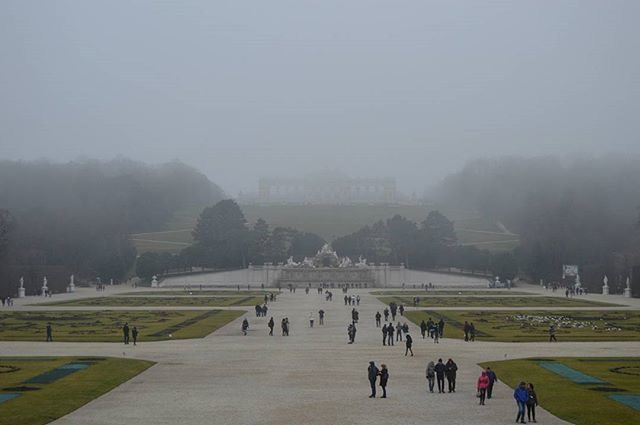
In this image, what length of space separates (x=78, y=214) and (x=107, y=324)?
78.4 m

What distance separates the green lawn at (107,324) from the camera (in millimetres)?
35094

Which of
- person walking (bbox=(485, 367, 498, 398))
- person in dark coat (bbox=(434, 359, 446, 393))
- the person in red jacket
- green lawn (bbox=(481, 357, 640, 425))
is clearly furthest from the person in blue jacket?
person in dark coat (bbox=(434, 359, 446, 393))

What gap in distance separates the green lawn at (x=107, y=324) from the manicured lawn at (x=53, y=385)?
7.43 meters

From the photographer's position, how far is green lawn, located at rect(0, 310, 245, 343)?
35094 mm

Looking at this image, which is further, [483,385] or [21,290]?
[21,290]

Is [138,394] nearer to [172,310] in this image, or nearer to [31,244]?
[172,310]

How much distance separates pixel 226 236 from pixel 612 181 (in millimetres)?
67460

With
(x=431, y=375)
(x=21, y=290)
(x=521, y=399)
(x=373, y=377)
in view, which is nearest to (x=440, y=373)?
(x=431, y=375)

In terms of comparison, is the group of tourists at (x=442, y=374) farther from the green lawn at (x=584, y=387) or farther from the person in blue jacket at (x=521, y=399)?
the person in blue jacket at (x=521, y=399)

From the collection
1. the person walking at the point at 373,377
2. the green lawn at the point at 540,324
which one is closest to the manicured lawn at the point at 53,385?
the person walking at the point at 373,377

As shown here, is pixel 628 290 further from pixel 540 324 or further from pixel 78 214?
pixel 78 214

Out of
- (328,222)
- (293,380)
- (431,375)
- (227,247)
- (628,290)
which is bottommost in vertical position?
(293,380)

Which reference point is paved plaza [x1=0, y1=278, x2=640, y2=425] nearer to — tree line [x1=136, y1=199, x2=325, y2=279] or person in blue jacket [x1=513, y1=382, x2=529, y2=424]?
person in blue jacket [x1=513, y1=382, x2=529, y2=424]

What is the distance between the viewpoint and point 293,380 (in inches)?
910
